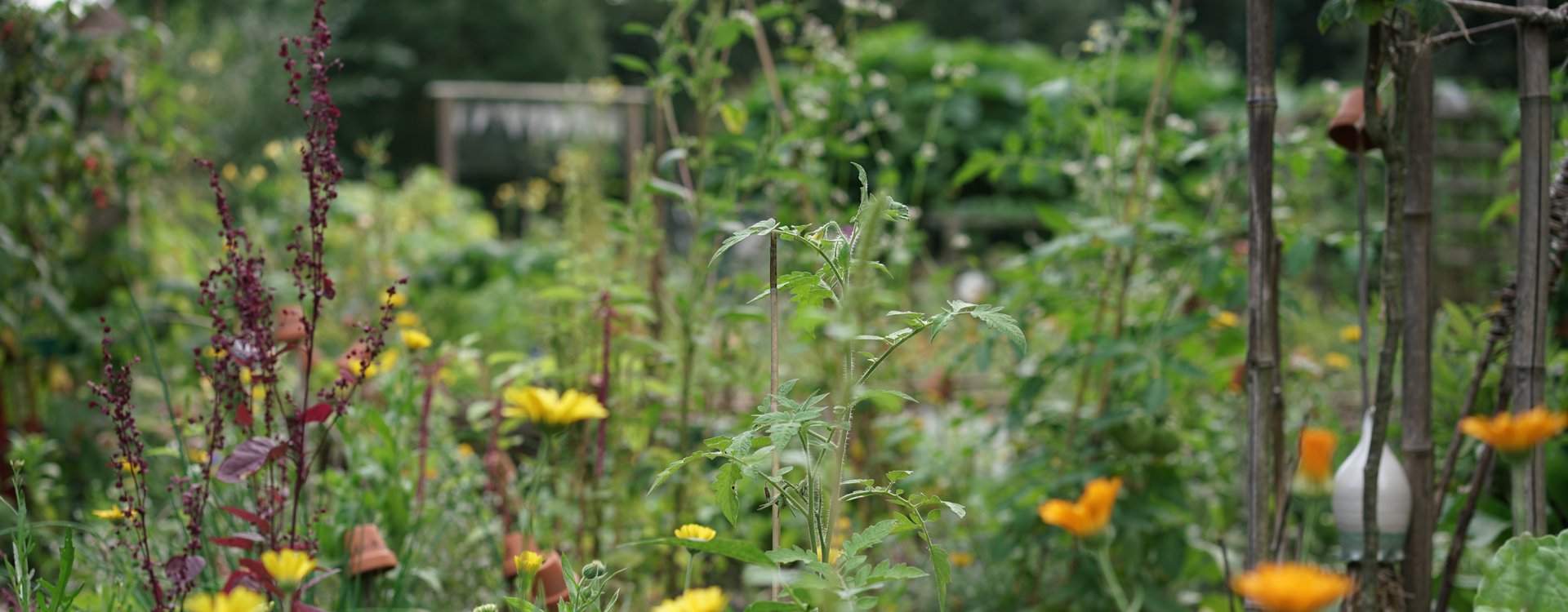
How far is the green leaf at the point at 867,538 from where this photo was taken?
2.57 feet

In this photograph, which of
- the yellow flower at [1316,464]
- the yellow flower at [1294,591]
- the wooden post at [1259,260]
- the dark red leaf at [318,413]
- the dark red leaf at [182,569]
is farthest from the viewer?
the wooden post at [1259,260]

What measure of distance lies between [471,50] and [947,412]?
15.0 metres

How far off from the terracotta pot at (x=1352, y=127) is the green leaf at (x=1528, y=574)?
45 centimetres

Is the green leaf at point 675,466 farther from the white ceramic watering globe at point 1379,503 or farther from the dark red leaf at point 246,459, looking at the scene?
the white ceramic watering globe at point 1379,503

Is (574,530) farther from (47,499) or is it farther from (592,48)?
(592,48)

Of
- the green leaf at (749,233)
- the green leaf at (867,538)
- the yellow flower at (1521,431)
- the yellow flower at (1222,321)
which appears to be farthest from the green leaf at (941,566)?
the yellow flower at (1222,321)

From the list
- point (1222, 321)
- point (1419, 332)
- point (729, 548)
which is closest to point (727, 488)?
point (729, 548)

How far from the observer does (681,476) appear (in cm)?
187

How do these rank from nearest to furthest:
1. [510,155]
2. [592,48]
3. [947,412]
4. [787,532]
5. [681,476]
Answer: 1. [681,476]
2. [787,532]
3. [947,412]
4. [510,155]
5. [592,48]

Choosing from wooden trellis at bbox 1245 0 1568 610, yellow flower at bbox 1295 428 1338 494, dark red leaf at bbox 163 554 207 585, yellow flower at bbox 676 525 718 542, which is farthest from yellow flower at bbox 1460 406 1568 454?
dark red leaf at bbox 163 554 207 585

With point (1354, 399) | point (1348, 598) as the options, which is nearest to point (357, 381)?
point (1348, 598)

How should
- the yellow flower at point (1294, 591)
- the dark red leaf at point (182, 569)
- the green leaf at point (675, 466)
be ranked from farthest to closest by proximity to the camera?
the dark red leaf at point (182, 569), the green leaf at point (675, 466), the yellow flower at point (1294, 591)

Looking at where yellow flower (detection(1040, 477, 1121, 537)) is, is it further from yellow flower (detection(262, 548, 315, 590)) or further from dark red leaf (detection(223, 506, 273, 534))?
dark red leaf (detection(223, 506, 273, 534))

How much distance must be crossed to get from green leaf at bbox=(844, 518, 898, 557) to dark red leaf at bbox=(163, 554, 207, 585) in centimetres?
61
